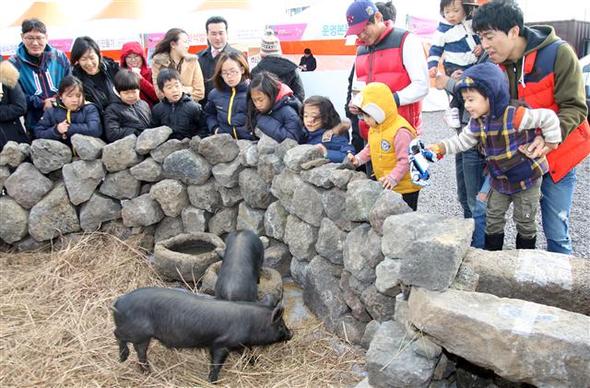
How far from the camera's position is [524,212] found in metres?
3.02

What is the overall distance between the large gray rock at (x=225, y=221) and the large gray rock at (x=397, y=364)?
2.17m

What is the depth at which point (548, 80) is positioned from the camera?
2885 millimetres

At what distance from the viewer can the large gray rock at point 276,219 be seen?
13.4ft

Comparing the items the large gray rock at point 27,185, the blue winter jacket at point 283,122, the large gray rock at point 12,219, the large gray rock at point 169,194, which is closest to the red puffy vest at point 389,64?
the blue winter jacket at point 283,122

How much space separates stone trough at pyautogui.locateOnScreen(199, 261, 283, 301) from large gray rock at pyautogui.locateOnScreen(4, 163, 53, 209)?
2.00 metres

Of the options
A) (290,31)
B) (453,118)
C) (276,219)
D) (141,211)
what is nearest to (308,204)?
(276,219)

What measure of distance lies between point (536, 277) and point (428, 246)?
60 cm

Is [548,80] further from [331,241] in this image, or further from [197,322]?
[197,322]

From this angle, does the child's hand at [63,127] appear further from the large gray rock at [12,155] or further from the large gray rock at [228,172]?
the large gray rock at [228,172]

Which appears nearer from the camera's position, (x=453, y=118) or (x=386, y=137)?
(x=386, y=137)

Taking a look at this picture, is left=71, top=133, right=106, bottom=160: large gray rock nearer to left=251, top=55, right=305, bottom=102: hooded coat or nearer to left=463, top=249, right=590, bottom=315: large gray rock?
left=251, top=55, right=305, bottom=102: hooded coat

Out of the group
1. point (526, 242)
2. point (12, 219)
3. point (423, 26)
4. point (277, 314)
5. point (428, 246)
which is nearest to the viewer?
point (428, 246)

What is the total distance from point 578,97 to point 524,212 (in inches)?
27.2

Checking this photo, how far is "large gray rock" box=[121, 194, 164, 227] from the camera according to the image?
459 centimetres
